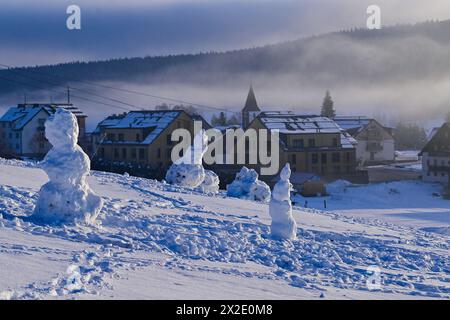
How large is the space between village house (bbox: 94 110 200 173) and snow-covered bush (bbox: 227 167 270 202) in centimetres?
3151

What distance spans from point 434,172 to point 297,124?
13307mm

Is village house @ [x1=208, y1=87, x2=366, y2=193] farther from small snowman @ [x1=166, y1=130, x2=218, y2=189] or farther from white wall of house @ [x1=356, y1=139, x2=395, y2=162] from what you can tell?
small snowman @ [x1=166, y1=130, x2=218, y2=189]

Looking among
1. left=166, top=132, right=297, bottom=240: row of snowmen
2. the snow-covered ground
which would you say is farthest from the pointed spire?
the snow-covered ground

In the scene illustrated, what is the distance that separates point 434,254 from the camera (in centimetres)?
2078

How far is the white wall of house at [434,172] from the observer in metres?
68.2

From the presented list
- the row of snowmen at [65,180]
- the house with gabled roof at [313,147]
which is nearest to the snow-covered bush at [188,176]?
the row of snowmen at [65,180]

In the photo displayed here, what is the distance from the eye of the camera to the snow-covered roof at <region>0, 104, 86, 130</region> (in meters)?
80.9

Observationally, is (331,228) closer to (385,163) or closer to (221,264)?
(221,264)

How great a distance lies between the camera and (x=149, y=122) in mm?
70125

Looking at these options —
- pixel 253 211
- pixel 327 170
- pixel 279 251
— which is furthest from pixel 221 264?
pixel 327 170

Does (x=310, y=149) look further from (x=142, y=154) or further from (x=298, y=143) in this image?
(x=142, y=154)

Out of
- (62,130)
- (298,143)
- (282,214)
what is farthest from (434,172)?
→ (62,130)

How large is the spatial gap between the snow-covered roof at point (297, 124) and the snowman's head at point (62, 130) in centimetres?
5190
